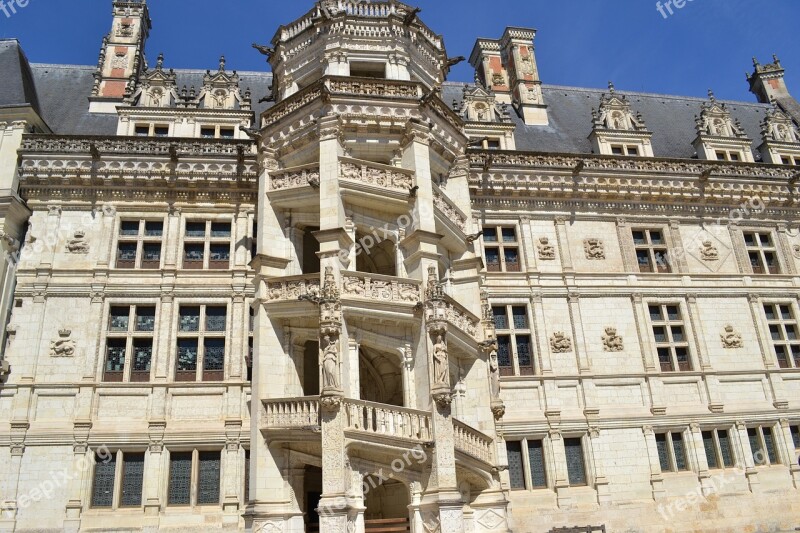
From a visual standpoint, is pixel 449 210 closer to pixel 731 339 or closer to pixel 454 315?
pixel 454 315

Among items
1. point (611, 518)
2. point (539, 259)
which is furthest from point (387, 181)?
point (611, 518)

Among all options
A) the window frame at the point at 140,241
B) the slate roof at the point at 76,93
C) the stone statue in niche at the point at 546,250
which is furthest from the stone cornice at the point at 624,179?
the window frame at the point at 140,241

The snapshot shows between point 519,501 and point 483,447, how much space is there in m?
2.92

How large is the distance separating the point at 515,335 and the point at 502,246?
284cm

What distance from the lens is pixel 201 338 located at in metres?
17.9

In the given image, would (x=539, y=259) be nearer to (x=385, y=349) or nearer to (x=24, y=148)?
(x=385, y=349)

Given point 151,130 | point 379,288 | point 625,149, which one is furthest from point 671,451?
point 151,130

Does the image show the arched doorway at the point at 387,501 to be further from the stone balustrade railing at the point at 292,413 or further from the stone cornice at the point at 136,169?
the stone cornice at the point at 136,169

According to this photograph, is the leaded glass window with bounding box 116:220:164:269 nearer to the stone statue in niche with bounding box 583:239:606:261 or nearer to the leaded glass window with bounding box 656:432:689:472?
the stone statue in niche with bounding box 583:239:606:261

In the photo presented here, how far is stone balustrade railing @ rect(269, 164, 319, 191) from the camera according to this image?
16833 mm

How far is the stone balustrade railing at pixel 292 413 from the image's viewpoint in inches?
560

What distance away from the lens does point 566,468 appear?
59.6 ft

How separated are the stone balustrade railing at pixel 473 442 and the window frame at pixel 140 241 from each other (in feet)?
31.3

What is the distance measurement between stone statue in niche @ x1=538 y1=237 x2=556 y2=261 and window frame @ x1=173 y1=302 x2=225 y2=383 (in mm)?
9472
